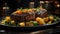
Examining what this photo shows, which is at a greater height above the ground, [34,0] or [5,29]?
[34,0]

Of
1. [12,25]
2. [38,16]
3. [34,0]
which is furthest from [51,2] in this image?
[12,25]

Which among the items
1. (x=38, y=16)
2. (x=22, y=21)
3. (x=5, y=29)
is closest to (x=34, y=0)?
(x=38, y=16)

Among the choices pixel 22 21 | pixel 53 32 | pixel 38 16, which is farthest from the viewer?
pixel 38 16

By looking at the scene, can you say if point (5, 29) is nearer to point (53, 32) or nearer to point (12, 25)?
point (12, 25)

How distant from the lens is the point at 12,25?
1555 millimetres

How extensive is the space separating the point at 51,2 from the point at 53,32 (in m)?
2.17

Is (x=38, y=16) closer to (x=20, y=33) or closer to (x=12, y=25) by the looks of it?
(x=12, y=25)

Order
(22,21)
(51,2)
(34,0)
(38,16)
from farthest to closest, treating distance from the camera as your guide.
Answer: (51,2)
(34,0)
(38,16)
(22,21)

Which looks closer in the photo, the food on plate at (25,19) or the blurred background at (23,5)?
the food on plate at (25,19)

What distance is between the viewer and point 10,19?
1693mm

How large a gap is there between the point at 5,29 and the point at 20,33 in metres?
0.18

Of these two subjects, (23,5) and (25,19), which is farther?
(23,5)

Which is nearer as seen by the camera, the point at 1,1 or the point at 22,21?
the point at 22,21

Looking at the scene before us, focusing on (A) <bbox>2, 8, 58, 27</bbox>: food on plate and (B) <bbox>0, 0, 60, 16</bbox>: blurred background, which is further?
(B) <bbox>0, 0, 60, 16</bbox>: blurred background
